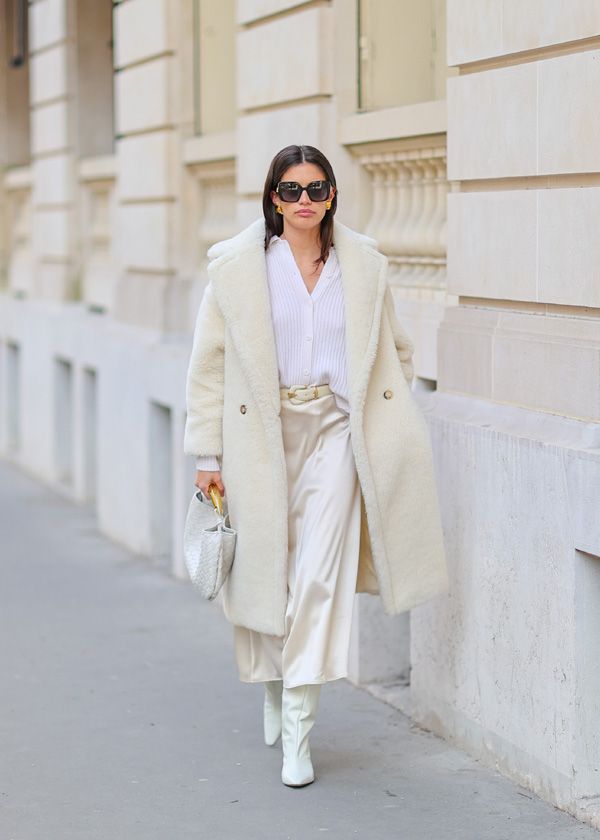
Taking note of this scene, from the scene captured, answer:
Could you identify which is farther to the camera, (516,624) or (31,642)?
(31,642)

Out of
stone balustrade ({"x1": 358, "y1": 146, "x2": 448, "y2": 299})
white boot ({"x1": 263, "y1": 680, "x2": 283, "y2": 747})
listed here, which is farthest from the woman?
stone balustrade ({"x1": 358, "y1": 146, "x2": 448, "y2": 299})

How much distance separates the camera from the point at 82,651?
805cm

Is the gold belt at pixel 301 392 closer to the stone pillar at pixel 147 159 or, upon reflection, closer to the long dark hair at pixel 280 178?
the long dark hair at pixel 280 178

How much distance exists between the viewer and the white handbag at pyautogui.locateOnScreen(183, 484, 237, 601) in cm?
569

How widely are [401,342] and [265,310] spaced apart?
20.7 inches

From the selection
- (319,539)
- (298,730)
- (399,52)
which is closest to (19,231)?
(399,52)

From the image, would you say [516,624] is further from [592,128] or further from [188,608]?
[188,608]

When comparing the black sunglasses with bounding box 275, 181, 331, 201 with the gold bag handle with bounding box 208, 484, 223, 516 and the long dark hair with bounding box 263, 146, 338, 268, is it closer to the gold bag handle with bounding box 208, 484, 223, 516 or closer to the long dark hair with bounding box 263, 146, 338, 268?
the long dark hair with bounding box 263, 146, 338, 268

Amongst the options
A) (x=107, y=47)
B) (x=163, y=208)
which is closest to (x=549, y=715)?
(x=163, y=208)

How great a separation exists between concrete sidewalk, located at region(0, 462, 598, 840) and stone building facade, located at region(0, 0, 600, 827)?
0.22 meters

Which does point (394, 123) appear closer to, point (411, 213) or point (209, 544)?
point (411, 213)

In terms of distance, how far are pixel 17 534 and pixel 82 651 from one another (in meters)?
3.72

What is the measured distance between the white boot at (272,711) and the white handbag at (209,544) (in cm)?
44

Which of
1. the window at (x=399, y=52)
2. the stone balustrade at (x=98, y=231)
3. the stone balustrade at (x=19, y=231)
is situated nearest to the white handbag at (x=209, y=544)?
the window at (x=399, y=52)
